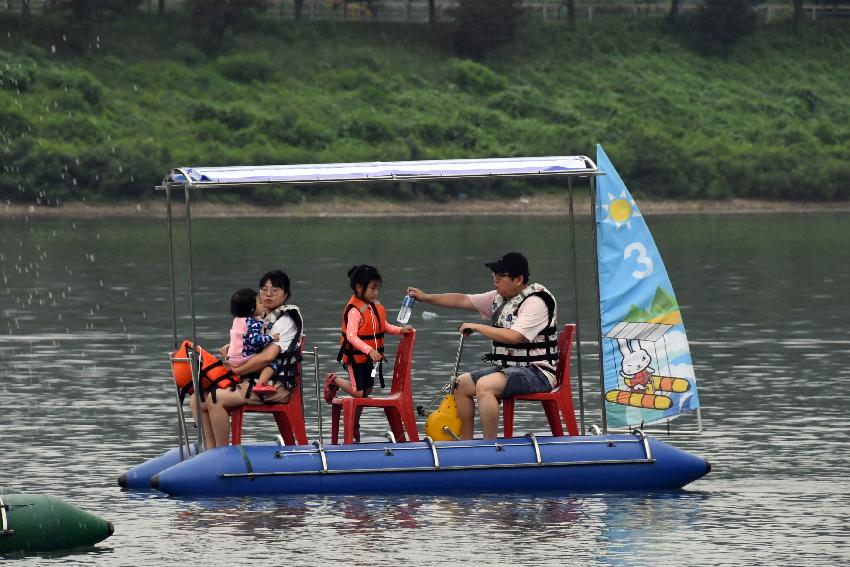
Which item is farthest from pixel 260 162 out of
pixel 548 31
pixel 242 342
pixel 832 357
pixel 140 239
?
pixel 242 342

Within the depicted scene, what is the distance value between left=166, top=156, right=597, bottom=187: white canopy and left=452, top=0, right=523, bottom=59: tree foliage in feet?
241

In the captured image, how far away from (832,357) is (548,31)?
224ft

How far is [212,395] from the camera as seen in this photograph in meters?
14.9

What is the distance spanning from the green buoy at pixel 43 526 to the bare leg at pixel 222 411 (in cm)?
191

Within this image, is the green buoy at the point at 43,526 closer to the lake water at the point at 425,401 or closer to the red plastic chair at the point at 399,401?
the lake water at the point at 425,401

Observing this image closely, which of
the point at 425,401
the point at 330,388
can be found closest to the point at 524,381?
the point at 330,388

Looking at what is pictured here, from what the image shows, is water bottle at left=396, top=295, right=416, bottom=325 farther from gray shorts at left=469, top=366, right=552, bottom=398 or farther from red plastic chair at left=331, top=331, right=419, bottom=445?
gray shorts at left=469, top=366, right=552, bottom=398

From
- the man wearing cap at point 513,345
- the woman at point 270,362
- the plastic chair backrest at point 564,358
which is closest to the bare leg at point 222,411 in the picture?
the woman at point 270,362

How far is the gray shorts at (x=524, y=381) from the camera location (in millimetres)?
14906

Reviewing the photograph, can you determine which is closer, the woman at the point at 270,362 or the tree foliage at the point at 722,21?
the woman at the point at 270,362

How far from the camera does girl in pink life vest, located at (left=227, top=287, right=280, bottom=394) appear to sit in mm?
14797

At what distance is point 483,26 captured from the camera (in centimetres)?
Result: 8788

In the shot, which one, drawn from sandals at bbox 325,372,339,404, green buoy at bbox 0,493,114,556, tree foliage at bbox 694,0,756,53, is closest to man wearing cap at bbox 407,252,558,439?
sandals at bbox 325,372,339,404

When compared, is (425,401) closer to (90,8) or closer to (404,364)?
(404,364)
